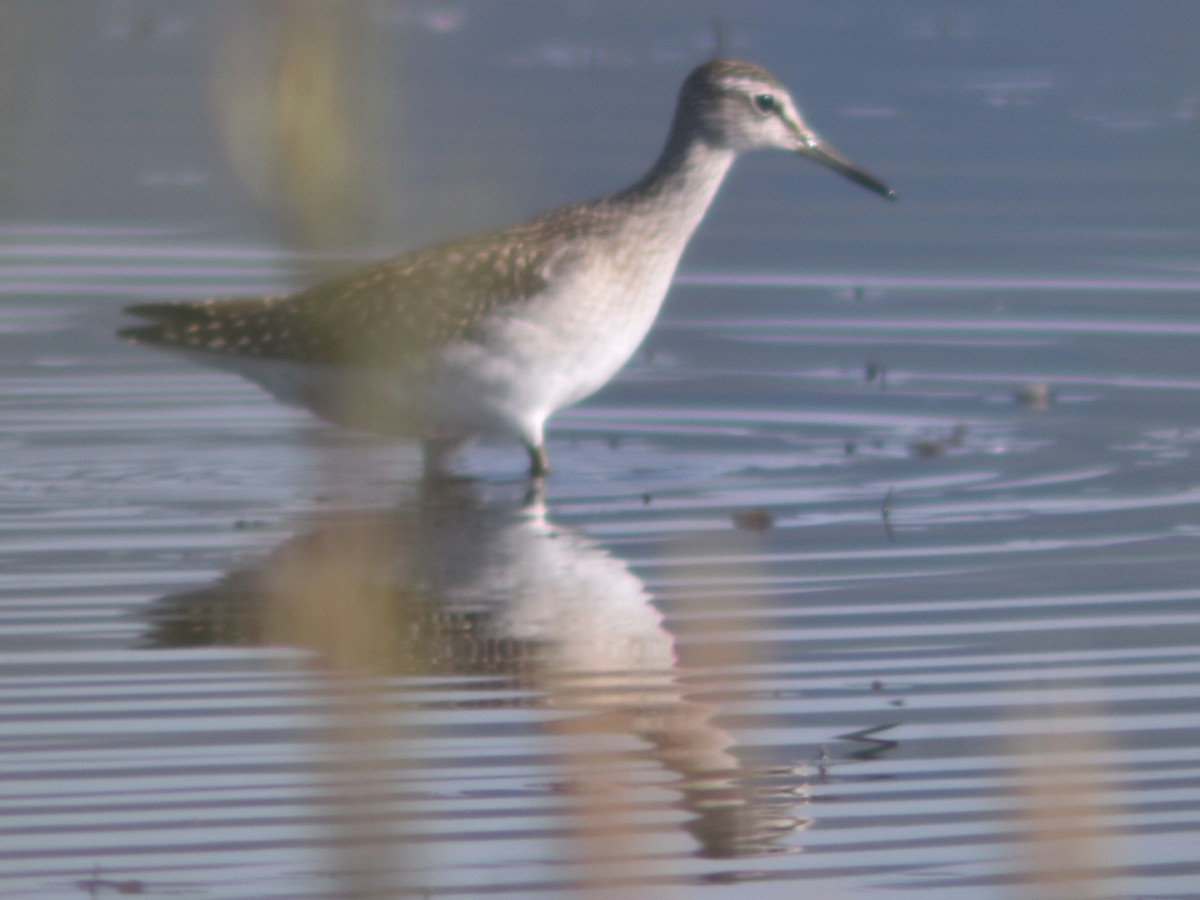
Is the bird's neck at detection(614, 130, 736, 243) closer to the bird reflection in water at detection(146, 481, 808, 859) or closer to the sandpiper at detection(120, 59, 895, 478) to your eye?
the sandpiper at detection(120, 59, 895, 478)

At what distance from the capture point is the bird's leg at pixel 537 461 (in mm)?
8516

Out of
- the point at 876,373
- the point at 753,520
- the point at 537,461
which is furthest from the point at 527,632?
the point at 876,373

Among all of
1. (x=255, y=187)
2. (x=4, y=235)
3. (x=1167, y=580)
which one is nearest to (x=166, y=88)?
(x=4, y=235)

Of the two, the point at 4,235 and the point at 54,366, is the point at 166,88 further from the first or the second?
the point at 54,366

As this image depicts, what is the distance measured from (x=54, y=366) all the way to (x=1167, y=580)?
520cm

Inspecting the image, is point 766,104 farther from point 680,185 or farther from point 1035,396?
point 1035,396

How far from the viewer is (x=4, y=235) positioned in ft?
42.3

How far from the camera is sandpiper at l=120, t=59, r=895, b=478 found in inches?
313

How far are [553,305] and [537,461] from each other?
2.33 feet

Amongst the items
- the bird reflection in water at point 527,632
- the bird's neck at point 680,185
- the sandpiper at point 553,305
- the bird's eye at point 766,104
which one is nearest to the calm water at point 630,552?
the bird reflection in water at point 527,632

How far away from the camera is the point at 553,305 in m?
8.10

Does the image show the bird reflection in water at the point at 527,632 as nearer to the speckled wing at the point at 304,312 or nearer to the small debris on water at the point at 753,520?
the small debris on water at the point at 753,520

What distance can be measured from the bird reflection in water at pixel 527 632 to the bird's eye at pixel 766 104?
1570 millimetres

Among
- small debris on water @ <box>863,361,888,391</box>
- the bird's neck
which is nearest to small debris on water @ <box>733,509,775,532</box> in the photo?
the bird's neck
